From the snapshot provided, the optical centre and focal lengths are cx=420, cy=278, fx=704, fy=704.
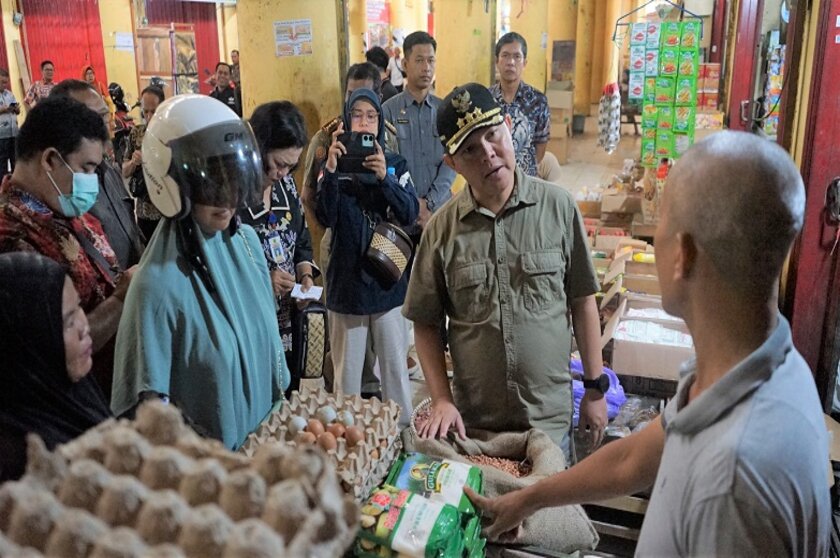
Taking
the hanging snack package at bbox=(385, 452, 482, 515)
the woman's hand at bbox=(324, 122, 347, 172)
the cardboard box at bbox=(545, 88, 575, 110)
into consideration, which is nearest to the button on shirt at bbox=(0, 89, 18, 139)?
the woman's hand at bbox=(324, 122, 347, 172)

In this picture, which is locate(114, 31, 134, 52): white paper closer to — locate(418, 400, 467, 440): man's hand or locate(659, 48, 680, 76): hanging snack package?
locate(659, 48, 680, 76): hanging snack package

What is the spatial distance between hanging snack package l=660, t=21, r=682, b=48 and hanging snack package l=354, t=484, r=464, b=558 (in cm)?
602

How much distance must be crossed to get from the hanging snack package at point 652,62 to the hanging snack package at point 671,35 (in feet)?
0.65

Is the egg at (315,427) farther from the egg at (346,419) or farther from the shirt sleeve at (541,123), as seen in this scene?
the shirt sleeve at (541,123)

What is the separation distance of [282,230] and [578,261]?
1529 mm

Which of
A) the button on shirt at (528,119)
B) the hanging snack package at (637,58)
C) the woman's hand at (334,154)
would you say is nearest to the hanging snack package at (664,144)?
the hanging snack package at (637,58)

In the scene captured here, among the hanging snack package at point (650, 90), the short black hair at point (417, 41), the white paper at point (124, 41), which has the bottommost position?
the hanging snack package at point (650, 90)

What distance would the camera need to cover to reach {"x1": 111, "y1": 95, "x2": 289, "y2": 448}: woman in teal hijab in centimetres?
170

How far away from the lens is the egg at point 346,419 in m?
1.74

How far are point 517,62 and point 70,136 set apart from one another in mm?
3602

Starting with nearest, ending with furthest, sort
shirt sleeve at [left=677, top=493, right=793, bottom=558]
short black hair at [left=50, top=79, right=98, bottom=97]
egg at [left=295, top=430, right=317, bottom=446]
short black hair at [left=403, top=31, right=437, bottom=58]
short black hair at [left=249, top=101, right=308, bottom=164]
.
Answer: shirt sleeve at [left=677, top=493, right=793, bottom=558] → egg at [left=295, top=430, right=317, bottom=446] → short black hair at [left=249, top=101, right=308, bottom=164] → short black hair at [left=50, top=79, right=98, bottom=97] → short black hair at [left=403, top=31, right=437, bottom=58]

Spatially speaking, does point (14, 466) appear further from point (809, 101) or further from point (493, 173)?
point (809, 101)

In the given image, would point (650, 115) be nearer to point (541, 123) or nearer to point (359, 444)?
point (541, 123)

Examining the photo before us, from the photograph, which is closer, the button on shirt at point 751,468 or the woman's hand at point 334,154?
the button on shirt at point 751,468
